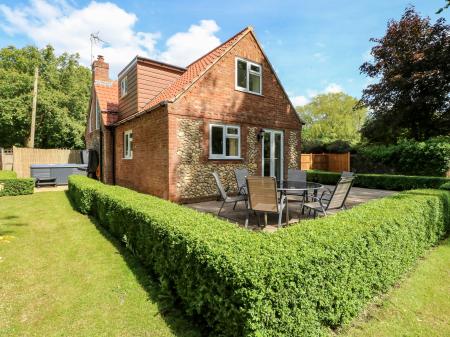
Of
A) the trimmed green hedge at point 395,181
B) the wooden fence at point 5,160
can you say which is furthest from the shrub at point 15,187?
the trimmed green hedge at point 395,181

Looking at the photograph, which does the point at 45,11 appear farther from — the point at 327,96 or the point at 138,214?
the point at 327,96

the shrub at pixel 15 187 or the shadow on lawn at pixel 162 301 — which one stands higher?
the shrub at pixel 15 187

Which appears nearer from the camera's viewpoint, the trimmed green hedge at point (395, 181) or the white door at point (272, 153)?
the white door at point (272, 153)

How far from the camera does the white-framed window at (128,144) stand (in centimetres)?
1174

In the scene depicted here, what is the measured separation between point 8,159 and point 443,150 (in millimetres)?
31357

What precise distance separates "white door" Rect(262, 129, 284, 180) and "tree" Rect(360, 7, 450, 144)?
11.6 meters

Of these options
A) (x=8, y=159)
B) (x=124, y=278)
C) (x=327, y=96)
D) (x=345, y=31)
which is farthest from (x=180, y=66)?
(x=327, y=96)

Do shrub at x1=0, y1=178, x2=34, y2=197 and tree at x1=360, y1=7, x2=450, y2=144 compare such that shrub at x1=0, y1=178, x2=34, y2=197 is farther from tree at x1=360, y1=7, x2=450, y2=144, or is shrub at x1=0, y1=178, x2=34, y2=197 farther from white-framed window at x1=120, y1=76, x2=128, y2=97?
tree at x1=360, y1=7, x2=450, y2=144

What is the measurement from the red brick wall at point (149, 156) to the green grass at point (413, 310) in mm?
6833

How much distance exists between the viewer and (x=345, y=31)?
891 cm

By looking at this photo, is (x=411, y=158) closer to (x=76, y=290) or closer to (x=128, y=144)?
(x=128, y=144)

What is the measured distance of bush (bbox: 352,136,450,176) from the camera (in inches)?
583

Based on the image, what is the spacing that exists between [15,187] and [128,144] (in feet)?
17.8

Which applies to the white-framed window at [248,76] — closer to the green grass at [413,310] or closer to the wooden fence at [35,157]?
the green grass at [413,310]
